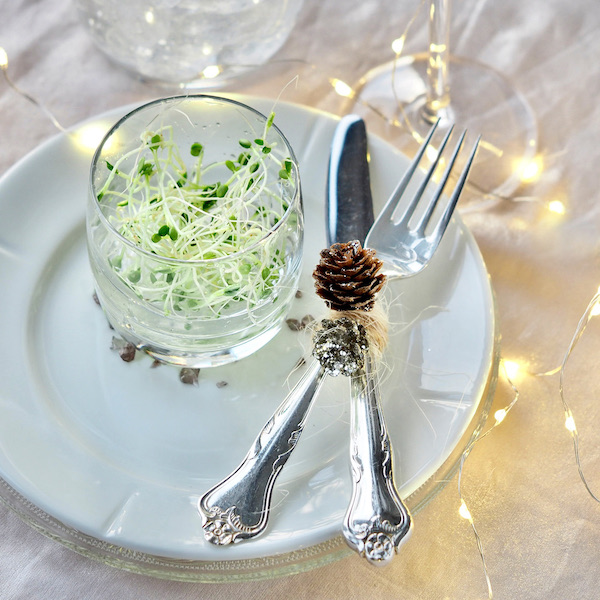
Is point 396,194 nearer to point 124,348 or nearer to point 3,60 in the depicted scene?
point 124,348

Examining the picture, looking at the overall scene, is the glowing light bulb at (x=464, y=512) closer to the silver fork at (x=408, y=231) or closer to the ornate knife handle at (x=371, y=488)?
the ornate knife handle at (x=371, y=488)

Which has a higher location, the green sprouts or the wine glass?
the green sprouts

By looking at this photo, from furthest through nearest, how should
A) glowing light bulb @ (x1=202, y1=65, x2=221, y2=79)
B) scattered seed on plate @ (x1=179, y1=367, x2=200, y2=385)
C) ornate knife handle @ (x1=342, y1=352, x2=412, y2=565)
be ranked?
glowing light bulb @ (x1=202, y1=65, x2=221, y2=79)
scattered seed on plate @ (x1=179, y1=367, x2=200, y2=385)
ornate knife handle @ (x1=342, y1=352, x2=412, y2=565)

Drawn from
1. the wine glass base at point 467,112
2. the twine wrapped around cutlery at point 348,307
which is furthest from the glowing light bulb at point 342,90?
the twine wrapped around cutlery at point 348,307

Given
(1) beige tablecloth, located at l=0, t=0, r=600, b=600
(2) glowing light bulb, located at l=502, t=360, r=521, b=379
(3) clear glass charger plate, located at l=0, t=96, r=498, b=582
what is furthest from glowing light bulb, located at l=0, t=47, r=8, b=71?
(2) glowing light bulb, located at l=502, t=360, r=521, b=379

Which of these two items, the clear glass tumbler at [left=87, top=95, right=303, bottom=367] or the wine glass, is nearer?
the clear glass tumbler at [left=87, top=95, right=303, bottom=367]

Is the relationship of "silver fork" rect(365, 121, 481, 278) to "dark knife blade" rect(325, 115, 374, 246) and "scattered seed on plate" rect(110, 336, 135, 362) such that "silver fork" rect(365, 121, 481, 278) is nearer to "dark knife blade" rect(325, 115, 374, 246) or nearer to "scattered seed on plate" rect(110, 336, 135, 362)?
"dark knife blade" rect(325, 115, 374, 246)

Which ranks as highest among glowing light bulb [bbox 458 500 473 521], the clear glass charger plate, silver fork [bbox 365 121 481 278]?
silver fork [bbox 365 121 481 278]
